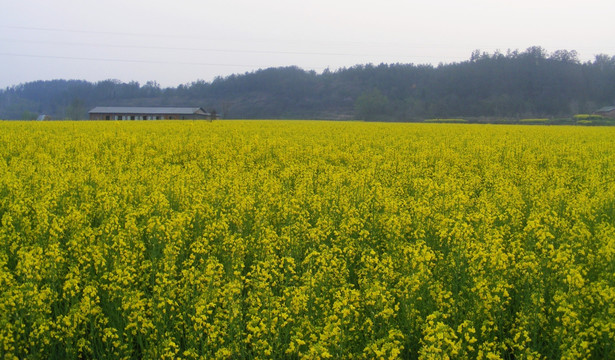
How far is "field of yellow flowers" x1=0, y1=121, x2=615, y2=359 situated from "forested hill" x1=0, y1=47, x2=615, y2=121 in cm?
6433

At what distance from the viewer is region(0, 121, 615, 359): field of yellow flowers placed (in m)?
3.73

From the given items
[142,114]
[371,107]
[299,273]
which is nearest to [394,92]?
[371,107]

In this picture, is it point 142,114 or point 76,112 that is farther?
point 76,112

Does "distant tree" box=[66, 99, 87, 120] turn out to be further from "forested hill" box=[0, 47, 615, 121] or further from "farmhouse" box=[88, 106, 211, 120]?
"farmhouse" box=[88, 106, 211, 120]

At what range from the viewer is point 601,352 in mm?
3783

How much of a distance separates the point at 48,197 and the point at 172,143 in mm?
9714

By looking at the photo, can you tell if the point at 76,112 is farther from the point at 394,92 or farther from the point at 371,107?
the point at 394,92

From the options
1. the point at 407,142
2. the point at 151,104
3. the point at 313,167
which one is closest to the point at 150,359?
the point at 313,167

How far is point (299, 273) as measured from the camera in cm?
525

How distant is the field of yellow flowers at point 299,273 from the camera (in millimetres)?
3732

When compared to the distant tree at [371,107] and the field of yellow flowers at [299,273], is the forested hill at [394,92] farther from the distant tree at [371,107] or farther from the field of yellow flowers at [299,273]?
the field of yellow flowers at [299,273]

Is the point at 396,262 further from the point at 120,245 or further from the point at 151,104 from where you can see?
the point at 151,104

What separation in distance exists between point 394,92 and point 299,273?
91995 millimetres

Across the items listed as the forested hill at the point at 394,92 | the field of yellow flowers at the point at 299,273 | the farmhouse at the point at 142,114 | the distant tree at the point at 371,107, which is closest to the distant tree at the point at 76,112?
the forested hill at the point at 394,92
